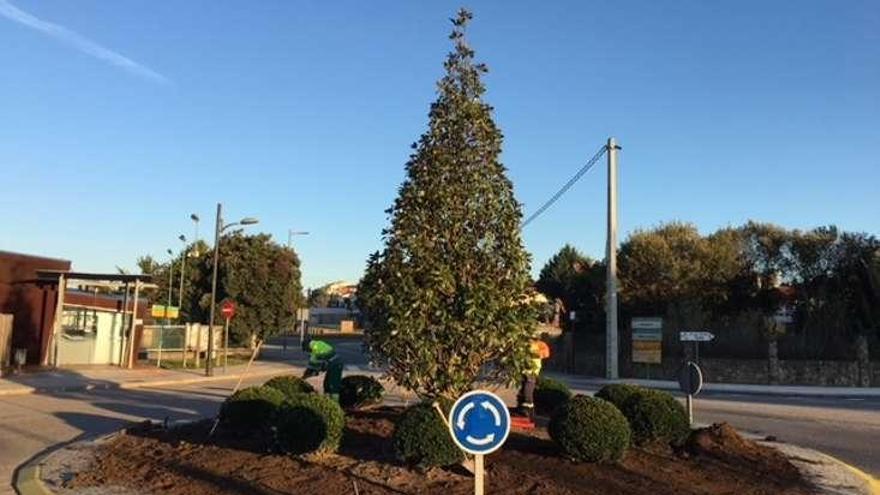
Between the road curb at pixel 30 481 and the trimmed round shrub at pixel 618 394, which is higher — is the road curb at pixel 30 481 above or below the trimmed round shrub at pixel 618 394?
below

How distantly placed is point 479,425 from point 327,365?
24.9ft

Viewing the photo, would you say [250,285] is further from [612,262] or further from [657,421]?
[657,421]

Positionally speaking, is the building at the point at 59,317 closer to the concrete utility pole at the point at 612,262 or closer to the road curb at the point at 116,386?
the road curb at the point at 116,386

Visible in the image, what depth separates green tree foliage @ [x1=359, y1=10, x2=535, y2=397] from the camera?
29.7 feet

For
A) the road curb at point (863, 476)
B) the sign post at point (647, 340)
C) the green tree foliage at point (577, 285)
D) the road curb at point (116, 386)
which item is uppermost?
the green tree foliage at point (577, 285)

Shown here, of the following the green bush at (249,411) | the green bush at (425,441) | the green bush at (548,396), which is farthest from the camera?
the green bush at (548,396)

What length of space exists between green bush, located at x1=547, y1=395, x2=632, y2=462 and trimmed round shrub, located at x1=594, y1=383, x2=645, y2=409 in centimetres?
169

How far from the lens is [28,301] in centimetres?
3225

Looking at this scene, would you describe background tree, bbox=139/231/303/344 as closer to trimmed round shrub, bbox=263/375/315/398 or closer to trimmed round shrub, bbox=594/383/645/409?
trimmed round shrub, bbox=263/375/315/398

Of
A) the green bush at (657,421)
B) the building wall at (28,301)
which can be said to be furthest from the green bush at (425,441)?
the building wall at (28,301)

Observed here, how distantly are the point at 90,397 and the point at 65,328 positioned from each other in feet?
44.4

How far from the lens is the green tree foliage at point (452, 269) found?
9.05 metres

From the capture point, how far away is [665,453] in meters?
10.5

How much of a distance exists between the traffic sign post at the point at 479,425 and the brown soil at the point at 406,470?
201cm
